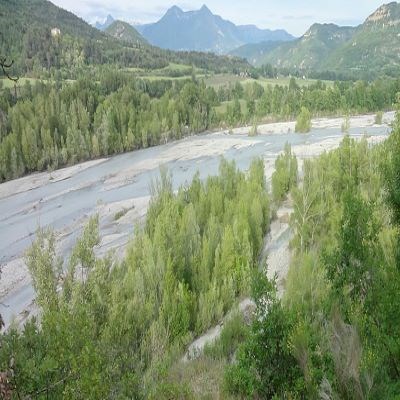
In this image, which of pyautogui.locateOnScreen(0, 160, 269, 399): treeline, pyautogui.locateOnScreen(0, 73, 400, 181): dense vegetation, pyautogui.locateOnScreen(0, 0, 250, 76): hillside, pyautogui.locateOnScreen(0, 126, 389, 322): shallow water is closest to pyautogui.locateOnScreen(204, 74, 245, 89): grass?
pyautogui.locateOnScreen(0, 0, 250, 76): hillside

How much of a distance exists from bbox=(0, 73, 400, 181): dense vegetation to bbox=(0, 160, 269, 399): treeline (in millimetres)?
24689

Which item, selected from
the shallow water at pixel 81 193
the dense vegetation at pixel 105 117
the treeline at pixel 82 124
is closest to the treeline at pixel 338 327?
the shallow water at pixel 81 193

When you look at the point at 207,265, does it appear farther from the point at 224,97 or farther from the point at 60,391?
the point at 224,97

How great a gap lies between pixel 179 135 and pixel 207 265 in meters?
42.0

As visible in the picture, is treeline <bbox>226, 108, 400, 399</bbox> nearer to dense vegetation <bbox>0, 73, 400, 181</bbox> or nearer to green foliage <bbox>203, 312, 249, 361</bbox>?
green foliage <bbox>203, 312, 249, 361</bbox>

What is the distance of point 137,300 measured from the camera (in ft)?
41.9

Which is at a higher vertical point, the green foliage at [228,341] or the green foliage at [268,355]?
the green foliage at [268,355]

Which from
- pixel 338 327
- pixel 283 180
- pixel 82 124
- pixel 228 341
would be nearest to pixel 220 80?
pixel 82 124

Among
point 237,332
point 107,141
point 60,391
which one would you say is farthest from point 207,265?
point 107,141

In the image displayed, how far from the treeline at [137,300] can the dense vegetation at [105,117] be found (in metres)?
24.7

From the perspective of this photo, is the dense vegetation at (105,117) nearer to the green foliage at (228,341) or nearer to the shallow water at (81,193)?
the shallow water at (81,193)

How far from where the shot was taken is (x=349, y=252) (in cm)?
927

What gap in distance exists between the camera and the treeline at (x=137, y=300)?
7.14 m

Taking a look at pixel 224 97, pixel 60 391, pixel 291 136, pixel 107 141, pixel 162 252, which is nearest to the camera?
pixel 60 391
